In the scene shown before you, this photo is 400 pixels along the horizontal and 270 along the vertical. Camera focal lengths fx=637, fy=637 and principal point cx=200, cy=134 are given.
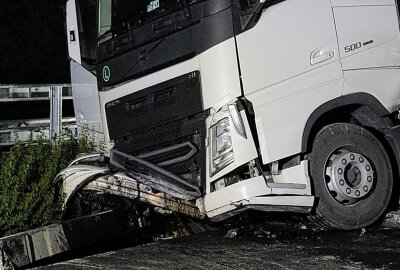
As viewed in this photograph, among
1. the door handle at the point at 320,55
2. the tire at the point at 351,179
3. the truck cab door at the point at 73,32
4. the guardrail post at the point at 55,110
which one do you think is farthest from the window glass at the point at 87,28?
the tire at the point at 351,179

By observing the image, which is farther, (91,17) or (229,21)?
(91,17)

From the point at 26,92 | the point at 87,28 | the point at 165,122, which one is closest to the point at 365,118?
the point at 165,122

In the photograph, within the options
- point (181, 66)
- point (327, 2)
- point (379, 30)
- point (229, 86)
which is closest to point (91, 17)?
point (181, 66)

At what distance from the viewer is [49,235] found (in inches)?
228

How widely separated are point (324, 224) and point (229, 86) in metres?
1.63

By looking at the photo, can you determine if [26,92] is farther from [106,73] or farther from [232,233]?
[232,233]

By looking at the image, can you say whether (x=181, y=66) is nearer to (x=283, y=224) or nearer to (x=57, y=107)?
(x=283, y=224)

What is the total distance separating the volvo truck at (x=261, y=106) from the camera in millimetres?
5555

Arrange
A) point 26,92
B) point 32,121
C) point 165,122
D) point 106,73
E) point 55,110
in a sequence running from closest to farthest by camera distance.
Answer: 1. point 165,122
2. point 106,73
3. point 55,110
4. point 26,92
5. point 32,121

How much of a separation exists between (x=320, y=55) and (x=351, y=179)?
46.2 inches

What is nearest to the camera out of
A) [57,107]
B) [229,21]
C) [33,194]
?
[229,21]

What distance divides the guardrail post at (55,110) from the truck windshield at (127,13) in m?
2.34

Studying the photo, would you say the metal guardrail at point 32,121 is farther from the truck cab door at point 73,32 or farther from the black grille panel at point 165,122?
the black grille panel at point 165,122

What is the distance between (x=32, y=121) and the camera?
897 centimetres
